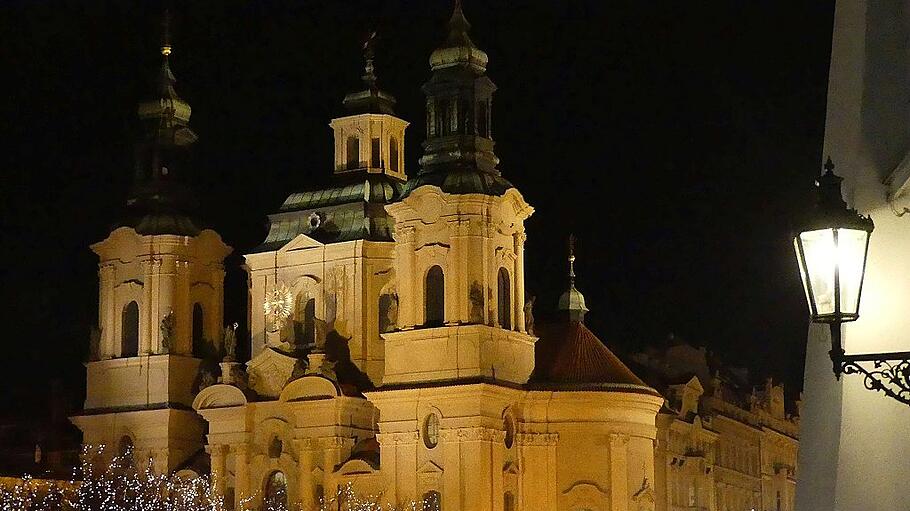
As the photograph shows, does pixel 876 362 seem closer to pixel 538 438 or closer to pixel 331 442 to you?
pixel 538 438

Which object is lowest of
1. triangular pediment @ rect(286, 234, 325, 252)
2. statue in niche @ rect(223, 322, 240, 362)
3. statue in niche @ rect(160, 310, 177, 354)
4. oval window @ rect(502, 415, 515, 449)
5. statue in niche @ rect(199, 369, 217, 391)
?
oval window @ rect(502, 415, 515, 449)

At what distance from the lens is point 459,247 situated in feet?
162

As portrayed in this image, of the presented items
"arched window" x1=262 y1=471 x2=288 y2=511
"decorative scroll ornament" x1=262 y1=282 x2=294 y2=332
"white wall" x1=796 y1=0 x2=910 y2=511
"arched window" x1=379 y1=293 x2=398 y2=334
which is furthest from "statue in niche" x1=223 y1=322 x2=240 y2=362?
"white wall" x1=796 y1=0 x2=910 y2=511

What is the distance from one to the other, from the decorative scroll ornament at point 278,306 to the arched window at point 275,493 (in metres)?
4.96

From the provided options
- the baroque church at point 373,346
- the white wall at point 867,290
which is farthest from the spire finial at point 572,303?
the white wall at point 867,290

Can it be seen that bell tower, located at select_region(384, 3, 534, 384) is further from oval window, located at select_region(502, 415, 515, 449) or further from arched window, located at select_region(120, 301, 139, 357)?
arched window, located at select_region(120, 301, 139, 357)

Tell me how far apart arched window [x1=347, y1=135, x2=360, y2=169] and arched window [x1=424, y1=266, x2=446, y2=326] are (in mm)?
7040

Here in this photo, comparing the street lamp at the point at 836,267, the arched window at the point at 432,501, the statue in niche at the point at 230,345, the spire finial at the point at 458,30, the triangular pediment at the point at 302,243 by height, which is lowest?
the street lamp at the point at 836,267

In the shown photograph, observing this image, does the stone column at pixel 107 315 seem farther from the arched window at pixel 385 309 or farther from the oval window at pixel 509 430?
the oval window at pixel 509 430

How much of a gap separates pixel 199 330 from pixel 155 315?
7.25 ft

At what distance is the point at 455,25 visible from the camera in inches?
2052

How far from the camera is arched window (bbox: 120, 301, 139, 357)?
187 ft

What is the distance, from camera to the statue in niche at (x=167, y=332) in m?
56.0

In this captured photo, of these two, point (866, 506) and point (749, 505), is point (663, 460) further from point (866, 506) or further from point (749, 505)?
point (866, 506)
